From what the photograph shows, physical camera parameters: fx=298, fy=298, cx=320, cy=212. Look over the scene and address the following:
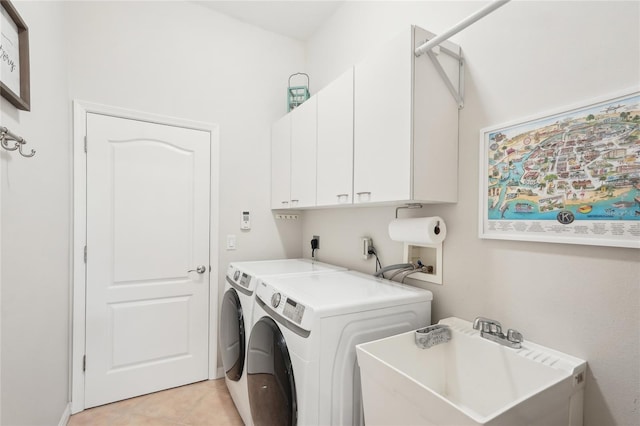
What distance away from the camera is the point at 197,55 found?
2443 millimetres

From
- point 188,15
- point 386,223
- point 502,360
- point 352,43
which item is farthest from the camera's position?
point 188,15

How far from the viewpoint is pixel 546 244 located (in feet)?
3.74

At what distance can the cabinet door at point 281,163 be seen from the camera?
2.41 metres

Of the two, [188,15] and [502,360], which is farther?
[188,15]

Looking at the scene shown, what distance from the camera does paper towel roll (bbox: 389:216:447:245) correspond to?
4.73 feet

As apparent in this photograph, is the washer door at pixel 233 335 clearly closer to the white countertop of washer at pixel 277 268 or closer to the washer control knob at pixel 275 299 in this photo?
the white countertop of washer at pixel 277 268

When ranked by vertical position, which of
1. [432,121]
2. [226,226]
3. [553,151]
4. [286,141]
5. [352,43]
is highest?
[352,43]

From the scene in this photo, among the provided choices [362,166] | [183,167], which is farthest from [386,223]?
[183,167]

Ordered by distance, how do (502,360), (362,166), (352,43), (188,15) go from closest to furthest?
(502,360) < (362,166) < (352,43) < (188,15)

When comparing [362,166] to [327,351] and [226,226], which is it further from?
[226,226]


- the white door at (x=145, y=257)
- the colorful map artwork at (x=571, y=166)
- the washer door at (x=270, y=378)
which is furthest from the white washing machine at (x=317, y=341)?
the white door at (x=145, y=257)

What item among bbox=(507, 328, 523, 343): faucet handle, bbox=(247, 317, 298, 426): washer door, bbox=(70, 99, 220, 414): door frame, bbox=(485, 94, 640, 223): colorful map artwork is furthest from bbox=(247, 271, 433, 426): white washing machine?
bbox=(70, 99, 220, 414): door frame

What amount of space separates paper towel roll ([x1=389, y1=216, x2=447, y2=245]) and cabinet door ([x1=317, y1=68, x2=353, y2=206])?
0.34 m

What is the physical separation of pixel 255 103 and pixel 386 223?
165 centimetres
